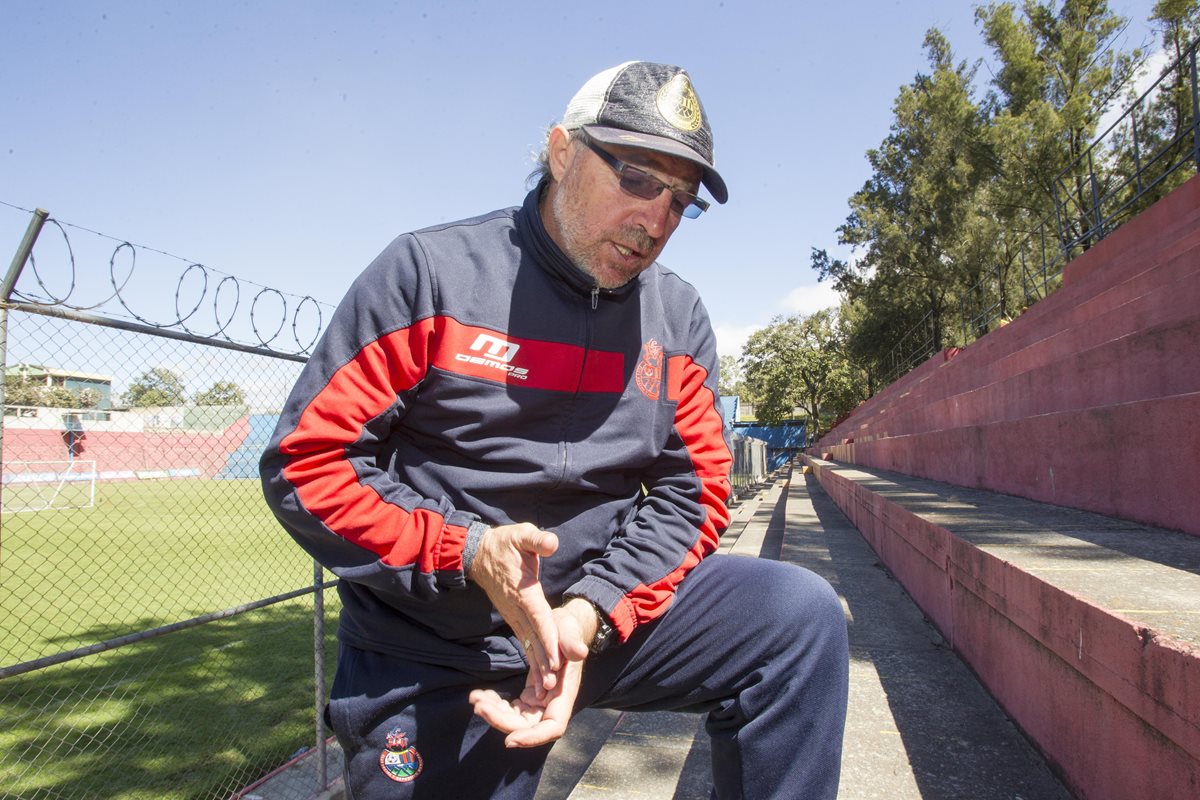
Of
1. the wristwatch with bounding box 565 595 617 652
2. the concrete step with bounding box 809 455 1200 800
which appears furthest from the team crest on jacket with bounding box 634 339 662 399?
the concrete step with bounding box 809 455 1200 800

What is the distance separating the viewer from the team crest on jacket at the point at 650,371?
5.64 ft

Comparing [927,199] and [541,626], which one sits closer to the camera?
[541,626]

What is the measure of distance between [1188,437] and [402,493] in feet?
8.07

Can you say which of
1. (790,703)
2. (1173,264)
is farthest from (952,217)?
(790,703)

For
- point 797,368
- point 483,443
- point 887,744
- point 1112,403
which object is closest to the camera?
point 483,443

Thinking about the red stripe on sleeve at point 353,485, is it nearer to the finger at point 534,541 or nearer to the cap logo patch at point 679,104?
the finger at point 534,541

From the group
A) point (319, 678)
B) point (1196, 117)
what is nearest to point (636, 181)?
point (319, 678)

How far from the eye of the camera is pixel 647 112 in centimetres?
160

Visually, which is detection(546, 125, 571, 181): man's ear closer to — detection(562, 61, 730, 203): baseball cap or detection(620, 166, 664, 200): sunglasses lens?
detection(562, 61, 730, 203): baseball cap

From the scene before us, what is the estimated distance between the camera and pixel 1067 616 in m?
1.65

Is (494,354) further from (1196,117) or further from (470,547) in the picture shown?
(1196,117)

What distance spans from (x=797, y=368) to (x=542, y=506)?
168 ft

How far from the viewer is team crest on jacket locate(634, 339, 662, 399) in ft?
5.64

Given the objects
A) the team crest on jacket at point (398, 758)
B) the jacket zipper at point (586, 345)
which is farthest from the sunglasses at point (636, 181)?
the team crest on jacket at point (398, 758)
